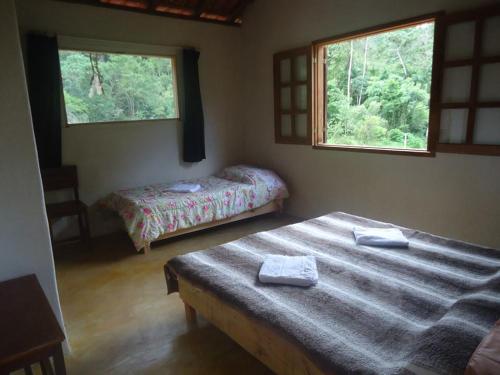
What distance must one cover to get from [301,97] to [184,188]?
5.53 ft

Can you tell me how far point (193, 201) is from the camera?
11.6 feet

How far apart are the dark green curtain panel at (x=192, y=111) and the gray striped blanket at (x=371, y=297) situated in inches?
89.9

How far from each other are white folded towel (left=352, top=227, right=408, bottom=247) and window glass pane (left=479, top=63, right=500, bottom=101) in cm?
123

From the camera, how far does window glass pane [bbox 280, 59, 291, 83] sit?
400cm

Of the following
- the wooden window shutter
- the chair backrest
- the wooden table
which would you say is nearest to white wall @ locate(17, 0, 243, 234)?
the chair backrest

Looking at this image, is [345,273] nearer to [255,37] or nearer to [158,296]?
[158,296]

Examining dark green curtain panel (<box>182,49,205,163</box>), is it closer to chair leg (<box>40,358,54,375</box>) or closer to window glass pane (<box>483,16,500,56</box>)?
window glass pane (<box>483,16,500,56</box>)

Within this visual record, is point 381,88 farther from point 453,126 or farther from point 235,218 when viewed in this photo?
point 235,218

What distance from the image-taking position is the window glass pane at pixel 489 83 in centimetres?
Result: 245

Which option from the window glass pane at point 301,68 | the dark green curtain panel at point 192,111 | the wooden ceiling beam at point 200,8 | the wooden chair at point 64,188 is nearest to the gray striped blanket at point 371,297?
the wooden chair at point 64,188

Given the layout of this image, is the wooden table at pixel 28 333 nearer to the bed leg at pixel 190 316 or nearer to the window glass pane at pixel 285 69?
the bed leg at pixel 190 316

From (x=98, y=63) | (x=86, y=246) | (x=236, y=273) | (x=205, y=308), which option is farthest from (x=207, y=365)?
(x=98, y=63)

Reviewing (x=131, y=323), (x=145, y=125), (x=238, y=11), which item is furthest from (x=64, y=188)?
(x=238, y=11)

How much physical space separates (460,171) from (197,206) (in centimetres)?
238
